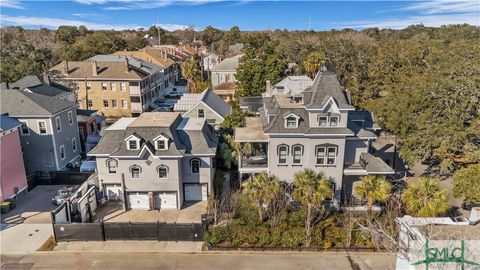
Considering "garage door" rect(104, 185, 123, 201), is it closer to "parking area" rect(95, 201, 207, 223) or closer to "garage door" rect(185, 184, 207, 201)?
"parking area" rect(95, 201, 207, 223)

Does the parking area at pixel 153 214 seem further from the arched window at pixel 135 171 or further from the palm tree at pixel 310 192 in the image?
the palm tree at pixel 310 192

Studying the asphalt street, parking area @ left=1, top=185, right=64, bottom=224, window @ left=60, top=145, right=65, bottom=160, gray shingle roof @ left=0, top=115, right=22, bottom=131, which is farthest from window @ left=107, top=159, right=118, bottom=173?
window @ left=60, top=145, right=65, bottom=160

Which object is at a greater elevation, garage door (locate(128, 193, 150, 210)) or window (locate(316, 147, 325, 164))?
window (locate(316, 147, 325, 164))

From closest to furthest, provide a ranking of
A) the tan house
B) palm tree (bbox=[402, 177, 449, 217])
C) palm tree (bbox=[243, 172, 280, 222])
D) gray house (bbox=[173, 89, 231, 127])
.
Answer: palm tree (bbox=[402, 177, 449, 217]), palm tree (bbox=[243, 172, 280, 222]), gray house (bbox=[173, 89, 231, 127]), the tan house

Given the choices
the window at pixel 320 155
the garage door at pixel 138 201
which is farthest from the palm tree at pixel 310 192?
the garage door at pixel 138 201

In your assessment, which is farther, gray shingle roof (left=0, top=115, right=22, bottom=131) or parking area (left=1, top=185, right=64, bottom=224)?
gray shingle roof (left=0, top=115, right=22, bottom=131)

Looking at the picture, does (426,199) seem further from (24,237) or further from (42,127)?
(42,127)
